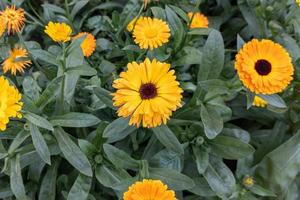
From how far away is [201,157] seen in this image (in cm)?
155

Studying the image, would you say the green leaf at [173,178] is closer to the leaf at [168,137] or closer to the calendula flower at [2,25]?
the leaf at [168,137]

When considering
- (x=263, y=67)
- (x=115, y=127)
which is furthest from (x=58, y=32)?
(x=263, y=67)

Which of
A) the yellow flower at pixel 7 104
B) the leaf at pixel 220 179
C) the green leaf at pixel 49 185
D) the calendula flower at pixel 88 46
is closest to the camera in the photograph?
the yellow flower at pixel 7 104

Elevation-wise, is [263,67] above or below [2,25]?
below

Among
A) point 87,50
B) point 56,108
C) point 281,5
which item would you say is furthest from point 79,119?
point 281,5

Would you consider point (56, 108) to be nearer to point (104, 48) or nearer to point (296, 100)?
point (104, 48)

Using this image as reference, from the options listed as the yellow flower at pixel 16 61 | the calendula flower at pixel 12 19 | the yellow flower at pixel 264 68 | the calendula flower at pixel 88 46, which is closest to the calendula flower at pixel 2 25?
the calendula flower at pixel 12 19

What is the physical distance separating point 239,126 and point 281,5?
55 centimetres

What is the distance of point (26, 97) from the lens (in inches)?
57.1

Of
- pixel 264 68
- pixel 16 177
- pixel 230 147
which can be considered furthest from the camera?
pixel 230 147

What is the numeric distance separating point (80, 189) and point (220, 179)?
1.61 ft

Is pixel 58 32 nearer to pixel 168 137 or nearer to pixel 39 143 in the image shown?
pixel 39 143

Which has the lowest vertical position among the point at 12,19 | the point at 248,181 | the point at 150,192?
the point at 248,181

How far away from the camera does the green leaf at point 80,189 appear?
150 centimetres
